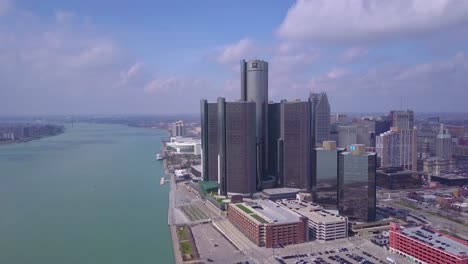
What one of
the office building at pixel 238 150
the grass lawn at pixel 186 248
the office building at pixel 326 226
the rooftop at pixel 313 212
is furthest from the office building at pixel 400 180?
the grass lawn at pixel 186 248

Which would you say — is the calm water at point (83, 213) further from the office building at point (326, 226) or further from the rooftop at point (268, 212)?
the office building at point (326, 226)

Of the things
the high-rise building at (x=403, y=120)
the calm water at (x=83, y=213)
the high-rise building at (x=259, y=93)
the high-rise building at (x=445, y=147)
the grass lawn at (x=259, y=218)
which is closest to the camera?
the calm water at (x=83, y=213)

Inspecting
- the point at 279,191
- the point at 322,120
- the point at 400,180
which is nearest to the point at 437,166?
the point at 400,180

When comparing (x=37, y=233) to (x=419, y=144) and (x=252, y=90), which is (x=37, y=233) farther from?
(x=419, y=144)

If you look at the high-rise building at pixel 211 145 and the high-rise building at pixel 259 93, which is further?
the high-rise building at pixel 259 93

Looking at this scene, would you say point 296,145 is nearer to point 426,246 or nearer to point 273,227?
point 273,227

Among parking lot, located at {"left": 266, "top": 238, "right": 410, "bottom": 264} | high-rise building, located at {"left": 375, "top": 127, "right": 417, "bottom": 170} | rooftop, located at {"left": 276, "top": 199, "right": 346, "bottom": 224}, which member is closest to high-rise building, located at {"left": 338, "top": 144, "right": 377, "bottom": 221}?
rooftop, located at {"left": 276, "top": 199, "right": 346, "bottom": 224}

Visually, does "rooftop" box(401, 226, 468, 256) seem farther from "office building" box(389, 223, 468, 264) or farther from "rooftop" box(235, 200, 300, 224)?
"rooftop" box(235, 200, 300, 224)
